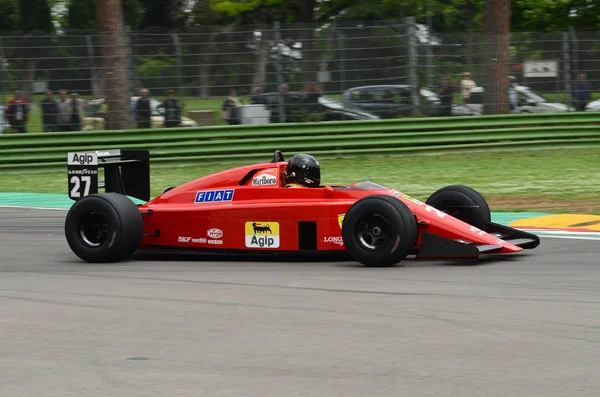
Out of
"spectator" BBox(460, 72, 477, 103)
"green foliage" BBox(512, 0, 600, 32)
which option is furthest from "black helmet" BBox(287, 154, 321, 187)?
"green foliage" BBox(512, 0, 600, 32)

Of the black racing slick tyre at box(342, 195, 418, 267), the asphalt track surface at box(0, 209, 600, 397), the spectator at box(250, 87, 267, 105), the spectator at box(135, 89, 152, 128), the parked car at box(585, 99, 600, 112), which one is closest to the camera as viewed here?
the asphalt track surface at box(0, 209, 600, 397)

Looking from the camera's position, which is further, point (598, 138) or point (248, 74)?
point (598, 138)

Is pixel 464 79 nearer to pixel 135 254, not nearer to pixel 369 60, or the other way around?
pixel 369 60

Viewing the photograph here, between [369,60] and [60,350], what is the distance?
1385cm

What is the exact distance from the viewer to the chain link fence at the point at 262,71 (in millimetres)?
17625

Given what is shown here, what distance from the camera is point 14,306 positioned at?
6711 mm

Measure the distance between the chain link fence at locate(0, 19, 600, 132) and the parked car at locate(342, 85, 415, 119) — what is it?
0.06 ft

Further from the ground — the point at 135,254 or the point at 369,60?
the point at 369,60

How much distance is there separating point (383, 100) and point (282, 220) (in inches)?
441

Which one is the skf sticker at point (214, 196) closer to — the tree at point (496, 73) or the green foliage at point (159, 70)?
the green foliage at point (159, 70)

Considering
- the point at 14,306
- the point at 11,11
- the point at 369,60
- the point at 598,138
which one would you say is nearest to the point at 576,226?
the point at 14,306

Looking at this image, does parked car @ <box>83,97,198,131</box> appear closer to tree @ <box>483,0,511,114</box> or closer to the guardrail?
the guardrail

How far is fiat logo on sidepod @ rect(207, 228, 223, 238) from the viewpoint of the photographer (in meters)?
8.55

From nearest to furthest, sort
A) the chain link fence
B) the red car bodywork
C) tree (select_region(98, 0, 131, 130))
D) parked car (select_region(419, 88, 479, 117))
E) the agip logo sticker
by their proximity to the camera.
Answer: the red car bodywork, the agip logo sticker, the chain link fence, tree (select_region(98, 0, 131, 130)), parked car (select_region(419, 88, 479, 117))
